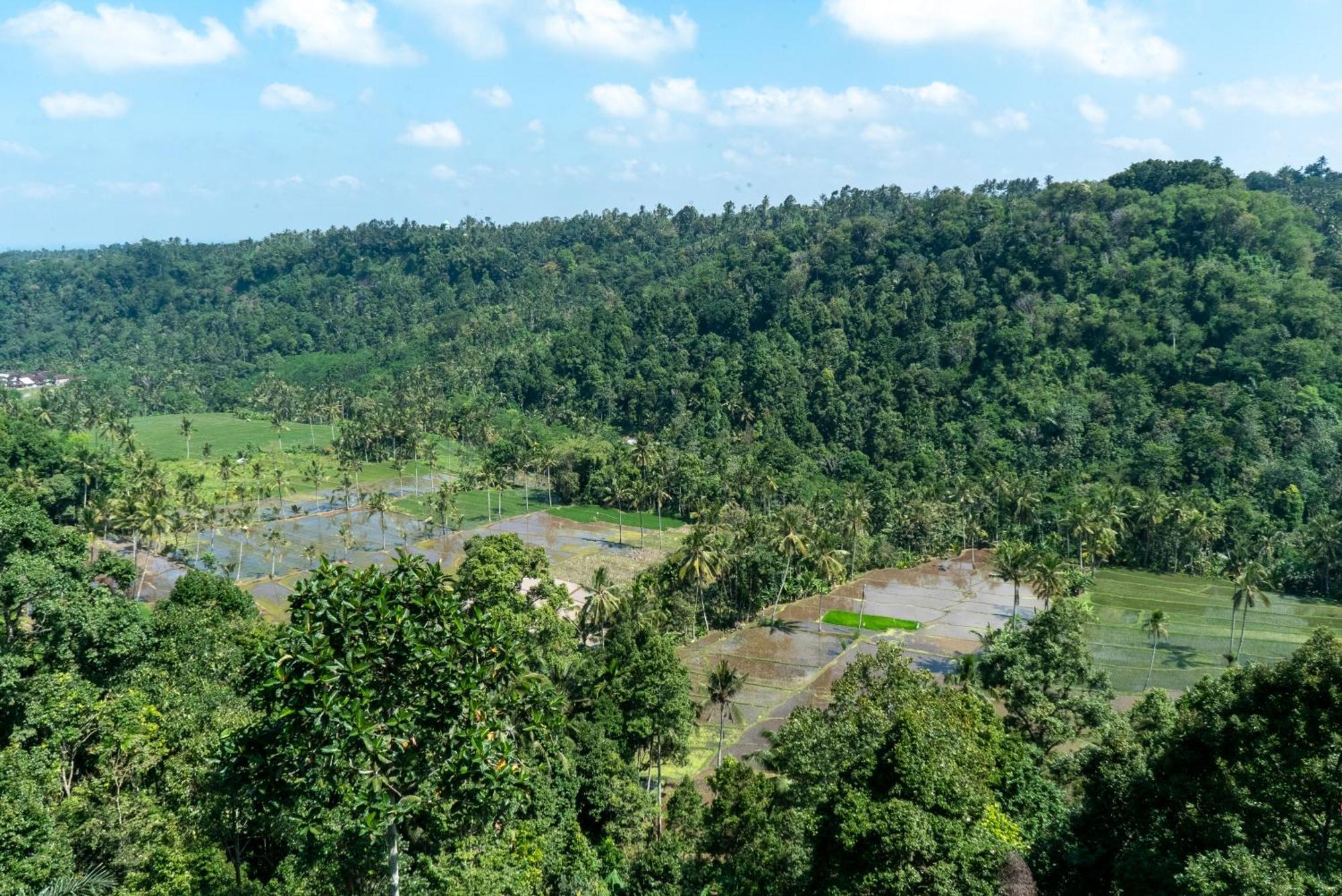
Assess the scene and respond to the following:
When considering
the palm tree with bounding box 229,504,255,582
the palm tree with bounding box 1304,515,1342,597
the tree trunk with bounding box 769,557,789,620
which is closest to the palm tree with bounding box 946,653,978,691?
the tree trunk with bounding box 769,557,789,620

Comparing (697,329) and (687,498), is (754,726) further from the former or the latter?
(697,329)

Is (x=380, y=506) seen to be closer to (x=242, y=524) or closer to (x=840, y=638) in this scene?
(x=242, y=524)

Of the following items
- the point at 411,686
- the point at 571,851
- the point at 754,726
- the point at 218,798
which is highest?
the point at 411,686

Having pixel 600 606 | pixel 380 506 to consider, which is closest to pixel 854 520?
pixel 600 606

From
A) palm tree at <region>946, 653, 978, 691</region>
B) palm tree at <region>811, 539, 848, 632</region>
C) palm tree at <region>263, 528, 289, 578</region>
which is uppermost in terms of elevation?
palm tree at <region>946, 653, 978, 691</region>

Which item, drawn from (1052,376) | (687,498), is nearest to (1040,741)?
(687,498)

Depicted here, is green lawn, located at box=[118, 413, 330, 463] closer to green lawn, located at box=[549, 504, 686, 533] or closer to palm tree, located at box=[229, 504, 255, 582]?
palm tree, located at box=[229, 504, 255, 582]

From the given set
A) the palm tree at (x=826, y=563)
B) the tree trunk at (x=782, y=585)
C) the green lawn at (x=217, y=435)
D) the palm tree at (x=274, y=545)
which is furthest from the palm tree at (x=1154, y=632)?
the green lawn at (x=217, y=435)
